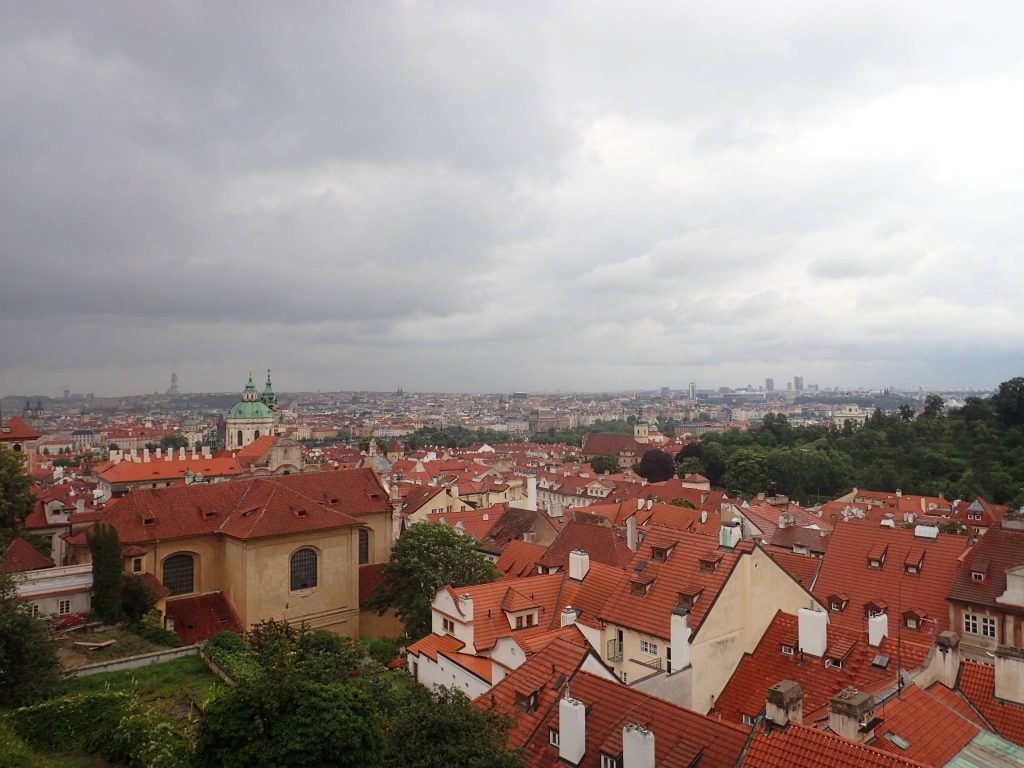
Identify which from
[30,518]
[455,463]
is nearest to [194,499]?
[30,518]

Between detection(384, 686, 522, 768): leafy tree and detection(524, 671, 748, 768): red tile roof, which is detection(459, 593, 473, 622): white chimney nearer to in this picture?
detection(524, 671, 748, 768): red tile roof

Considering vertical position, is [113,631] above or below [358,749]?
below

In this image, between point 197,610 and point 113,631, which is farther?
point 197,610

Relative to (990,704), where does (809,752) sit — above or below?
above

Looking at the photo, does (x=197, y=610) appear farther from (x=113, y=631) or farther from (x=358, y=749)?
(x=358, y=749)

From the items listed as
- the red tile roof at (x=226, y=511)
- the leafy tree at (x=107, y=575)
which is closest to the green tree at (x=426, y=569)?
the red tile roof at (x=226, y=511)

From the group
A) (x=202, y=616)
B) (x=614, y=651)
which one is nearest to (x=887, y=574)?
(x=614, y=651)

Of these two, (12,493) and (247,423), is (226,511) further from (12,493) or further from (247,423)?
(247,423)
